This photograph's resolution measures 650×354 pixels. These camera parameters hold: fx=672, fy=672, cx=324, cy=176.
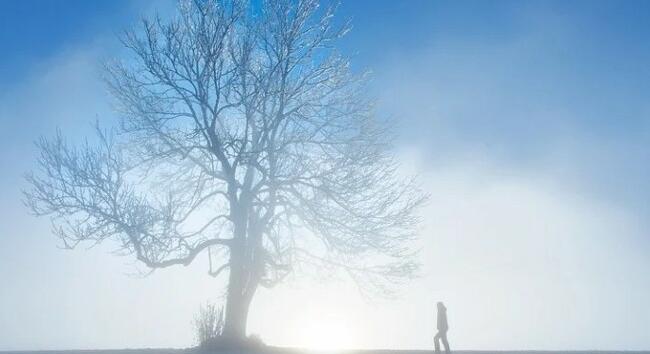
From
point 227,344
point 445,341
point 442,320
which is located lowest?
point 227,344

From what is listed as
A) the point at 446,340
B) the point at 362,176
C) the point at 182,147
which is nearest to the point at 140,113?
the point at 182,147

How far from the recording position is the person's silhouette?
2052cm

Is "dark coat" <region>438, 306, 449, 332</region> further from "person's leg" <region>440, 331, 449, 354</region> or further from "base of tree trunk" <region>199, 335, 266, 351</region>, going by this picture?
"base of tree trunk" <region>199, 335, 266, 351</region>

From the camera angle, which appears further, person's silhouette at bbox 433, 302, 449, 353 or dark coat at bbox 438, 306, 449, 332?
dark coat at bbox 438, 306, 449, 332

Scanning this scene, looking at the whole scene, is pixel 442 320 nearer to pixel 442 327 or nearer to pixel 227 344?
pixel 442 327

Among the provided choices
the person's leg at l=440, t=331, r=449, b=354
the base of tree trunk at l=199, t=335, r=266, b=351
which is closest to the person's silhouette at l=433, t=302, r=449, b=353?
the person's leg at l=440, t=331, r=449, b=354

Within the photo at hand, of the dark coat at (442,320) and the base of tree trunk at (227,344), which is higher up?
the dark coat at (442,320)

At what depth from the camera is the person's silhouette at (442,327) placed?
2052 centimetres

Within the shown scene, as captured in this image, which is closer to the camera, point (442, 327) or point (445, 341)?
point (445, 341)

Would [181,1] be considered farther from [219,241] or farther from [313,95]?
[219,241]

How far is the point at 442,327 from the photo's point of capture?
2072 cm

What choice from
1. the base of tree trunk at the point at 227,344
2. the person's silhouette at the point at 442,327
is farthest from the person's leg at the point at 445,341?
the base of tree trunk at the point at 227,344

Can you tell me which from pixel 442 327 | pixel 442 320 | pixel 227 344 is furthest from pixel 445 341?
pixel 227 344

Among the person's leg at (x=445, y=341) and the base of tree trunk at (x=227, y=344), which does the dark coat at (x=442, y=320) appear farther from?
the base of tree trunk at (x=227, y=344)
